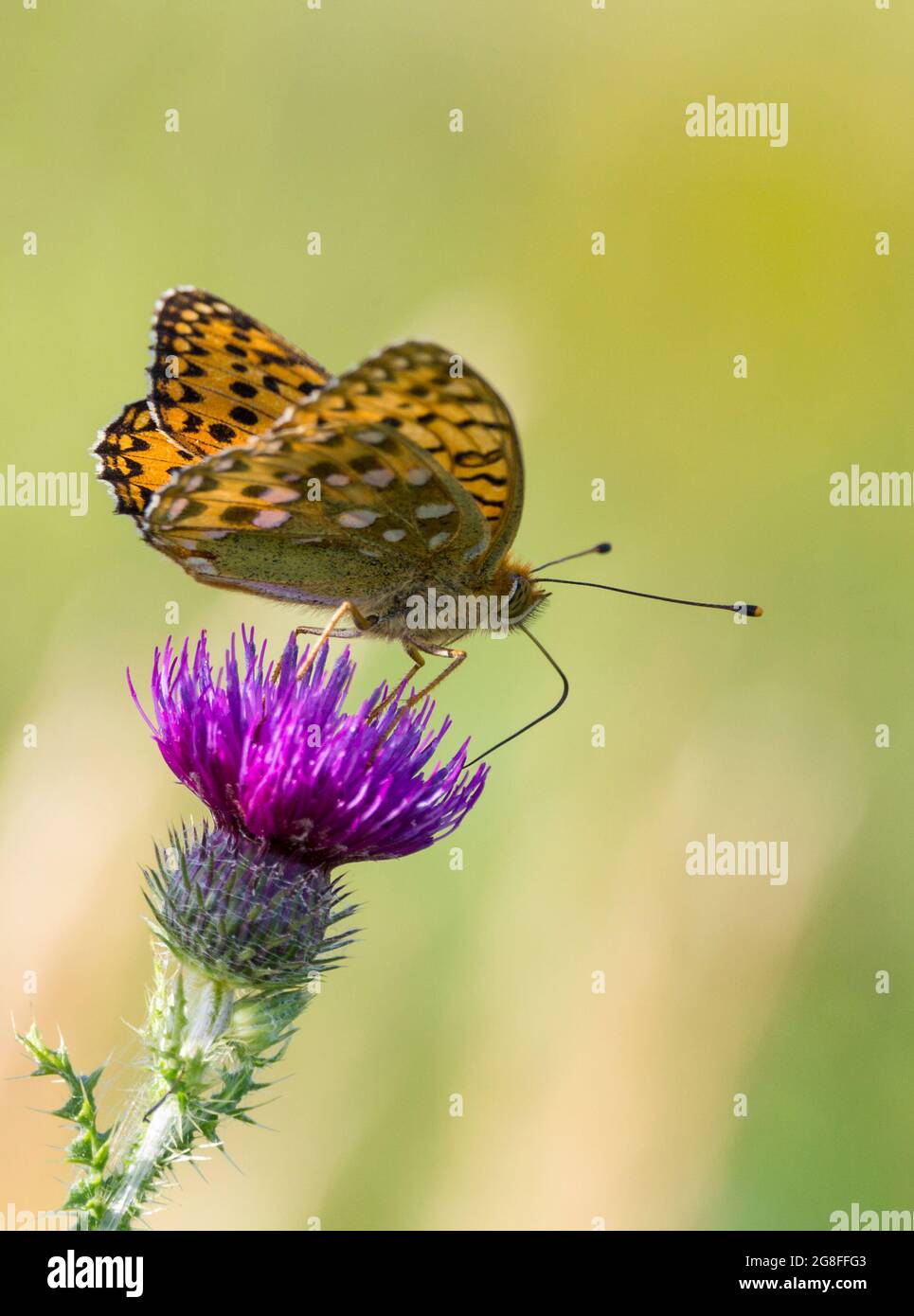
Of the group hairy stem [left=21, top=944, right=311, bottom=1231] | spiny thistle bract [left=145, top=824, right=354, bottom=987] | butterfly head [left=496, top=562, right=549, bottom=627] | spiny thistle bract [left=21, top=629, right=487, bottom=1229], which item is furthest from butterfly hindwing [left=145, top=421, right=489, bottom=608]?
hairy stem [left=21, top=944, right=311, bottom=1231]

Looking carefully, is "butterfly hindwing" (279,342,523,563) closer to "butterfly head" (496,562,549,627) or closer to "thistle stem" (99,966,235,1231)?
"butterfly head" (496,562,549,627)

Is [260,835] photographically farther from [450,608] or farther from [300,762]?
[450,608]

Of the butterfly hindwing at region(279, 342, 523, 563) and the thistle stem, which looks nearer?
the thistle stem

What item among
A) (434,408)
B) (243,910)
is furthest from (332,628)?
(243,910)

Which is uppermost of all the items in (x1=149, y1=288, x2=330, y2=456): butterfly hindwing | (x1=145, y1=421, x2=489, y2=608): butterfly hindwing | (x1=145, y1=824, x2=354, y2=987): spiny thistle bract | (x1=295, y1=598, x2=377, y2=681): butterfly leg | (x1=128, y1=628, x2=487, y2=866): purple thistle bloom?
(x1=149, y1=288, x2=330, y2=456): butterfly hindwing

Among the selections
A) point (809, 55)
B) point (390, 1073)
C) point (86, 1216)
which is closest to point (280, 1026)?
point (86, 1216)

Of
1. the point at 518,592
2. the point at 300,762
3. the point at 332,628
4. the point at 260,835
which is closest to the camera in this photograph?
the point at 300,762

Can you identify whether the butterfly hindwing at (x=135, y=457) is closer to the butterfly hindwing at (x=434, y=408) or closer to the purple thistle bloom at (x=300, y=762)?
the purple thistle bloom at (x=300, y=762)
